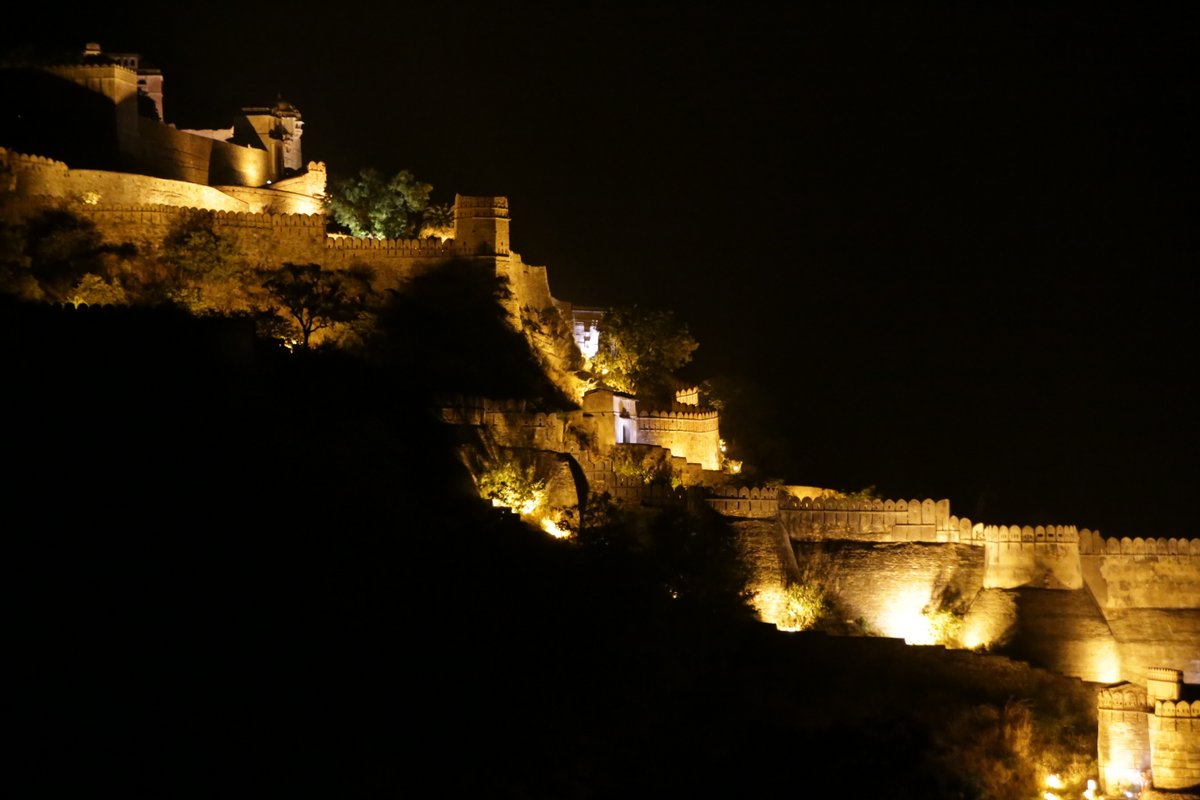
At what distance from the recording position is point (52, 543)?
32.0 meters

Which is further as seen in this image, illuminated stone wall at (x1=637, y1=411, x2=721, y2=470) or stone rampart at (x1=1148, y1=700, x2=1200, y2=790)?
illuminated stone wall at (x1=637, y1=411, x2=721, y2=470)

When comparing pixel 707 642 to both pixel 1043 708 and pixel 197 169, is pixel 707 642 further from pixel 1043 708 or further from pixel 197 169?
pixel 197 169

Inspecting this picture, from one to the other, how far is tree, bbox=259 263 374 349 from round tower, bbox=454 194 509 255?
145 inches

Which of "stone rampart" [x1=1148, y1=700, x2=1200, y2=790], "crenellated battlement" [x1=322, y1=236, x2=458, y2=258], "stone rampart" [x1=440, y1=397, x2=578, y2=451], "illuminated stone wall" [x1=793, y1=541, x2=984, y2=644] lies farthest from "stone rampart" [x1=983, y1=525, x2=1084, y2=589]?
"crenellated battlement" [x1=322, y1=236, x2=458, y2=258]

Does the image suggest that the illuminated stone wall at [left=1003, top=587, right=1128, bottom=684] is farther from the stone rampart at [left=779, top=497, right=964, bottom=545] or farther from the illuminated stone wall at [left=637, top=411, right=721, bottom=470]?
the illuminated stone wall at [left=637, top=411, right=721, bottom=470]

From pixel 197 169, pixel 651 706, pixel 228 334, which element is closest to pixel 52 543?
pixel 228 334

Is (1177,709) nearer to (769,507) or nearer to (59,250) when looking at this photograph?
(769,507)

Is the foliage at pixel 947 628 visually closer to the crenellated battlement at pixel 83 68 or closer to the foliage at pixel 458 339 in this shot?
the foliage at pixel 458 339

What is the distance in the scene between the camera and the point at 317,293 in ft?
164

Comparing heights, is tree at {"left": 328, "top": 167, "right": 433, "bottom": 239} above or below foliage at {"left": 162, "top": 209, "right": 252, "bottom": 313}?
above

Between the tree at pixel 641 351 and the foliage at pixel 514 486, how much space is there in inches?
488

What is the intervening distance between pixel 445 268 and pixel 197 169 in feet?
39.5

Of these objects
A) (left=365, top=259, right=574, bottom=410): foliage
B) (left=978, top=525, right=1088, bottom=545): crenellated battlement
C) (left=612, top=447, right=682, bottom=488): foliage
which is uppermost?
(left=365, top=259, right=574, bottom=410): foliage

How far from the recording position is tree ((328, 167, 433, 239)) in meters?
59.2
